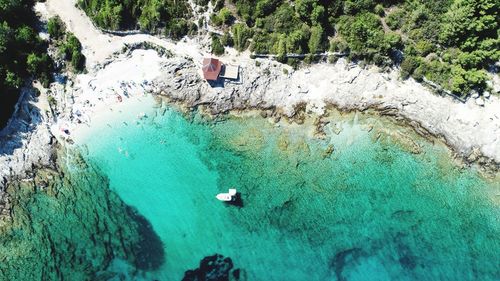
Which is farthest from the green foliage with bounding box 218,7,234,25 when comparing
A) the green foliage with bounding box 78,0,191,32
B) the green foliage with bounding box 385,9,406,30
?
the green foliage with bounding box 385,9,406,30

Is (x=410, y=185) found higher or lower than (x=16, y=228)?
higher

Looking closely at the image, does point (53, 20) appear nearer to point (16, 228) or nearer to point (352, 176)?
point (16, 228)

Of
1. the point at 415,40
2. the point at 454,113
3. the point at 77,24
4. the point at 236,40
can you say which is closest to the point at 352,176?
the point at 454,113

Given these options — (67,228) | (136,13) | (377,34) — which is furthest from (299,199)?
(136,13)

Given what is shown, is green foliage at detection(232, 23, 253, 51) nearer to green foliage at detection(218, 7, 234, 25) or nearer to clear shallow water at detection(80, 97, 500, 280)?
green foliage at detection(218, 7, 234, 25)

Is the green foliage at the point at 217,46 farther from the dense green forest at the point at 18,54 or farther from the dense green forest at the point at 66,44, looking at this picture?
the dense green forest at the point at 18,54

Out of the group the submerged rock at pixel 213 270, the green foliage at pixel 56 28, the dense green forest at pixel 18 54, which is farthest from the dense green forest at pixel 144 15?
the submerged rock at pixel 213 270
